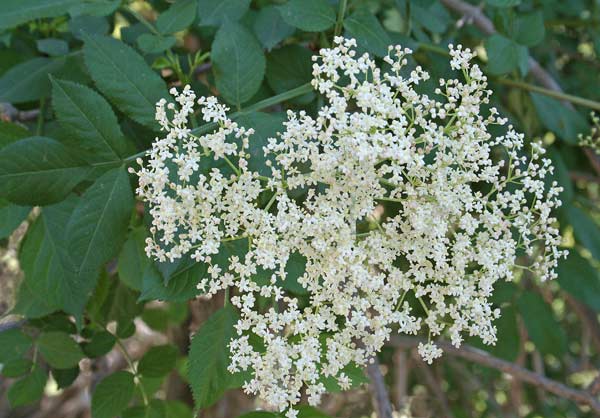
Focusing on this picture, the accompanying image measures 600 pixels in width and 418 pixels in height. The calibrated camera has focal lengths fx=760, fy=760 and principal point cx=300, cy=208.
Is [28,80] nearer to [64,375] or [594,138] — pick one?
[64,375]

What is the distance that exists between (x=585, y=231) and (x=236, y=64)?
53.2 inches

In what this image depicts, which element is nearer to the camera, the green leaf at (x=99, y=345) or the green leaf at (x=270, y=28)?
the green leaf at (x=270, y=28)

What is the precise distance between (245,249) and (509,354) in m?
1.23

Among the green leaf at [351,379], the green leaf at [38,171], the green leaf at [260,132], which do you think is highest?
the green leaf at [260,132]

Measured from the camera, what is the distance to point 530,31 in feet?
6.59

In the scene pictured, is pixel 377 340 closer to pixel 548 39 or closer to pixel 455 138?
pixel 455 138

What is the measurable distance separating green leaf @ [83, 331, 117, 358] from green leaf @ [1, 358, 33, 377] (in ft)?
0.47

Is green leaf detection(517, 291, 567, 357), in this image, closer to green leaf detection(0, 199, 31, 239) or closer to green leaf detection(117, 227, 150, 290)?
green leaf detection(117, 227, 150, 290)

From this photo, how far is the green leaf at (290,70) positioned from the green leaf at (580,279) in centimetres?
101

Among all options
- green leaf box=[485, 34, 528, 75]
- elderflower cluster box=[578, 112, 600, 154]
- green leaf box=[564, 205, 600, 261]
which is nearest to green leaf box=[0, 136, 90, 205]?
green leaf box=[485, 34, 528, 75]

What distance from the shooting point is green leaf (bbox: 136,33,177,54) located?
65.3 inches

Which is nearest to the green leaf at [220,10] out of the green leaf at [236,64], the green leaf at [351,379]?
the green leaf at [236,64]

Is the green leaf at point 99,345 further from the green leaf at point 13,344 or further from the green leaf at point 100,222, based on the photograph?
the green leaf at point 100,222

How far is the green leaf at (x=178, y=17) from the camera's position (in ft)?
5.50
